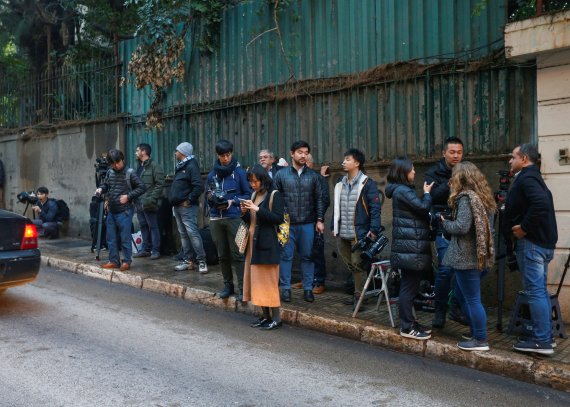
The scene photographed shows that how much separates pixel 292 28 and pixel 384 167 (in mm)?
Result: 2817

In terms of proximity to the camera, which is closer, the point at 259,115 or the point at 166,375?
the point at 166,375

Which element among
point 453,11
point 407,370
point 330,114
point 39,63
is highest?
point 39,63

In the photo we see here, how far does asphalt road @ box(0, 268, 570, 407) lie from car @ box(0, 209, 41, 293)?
16.9 inches

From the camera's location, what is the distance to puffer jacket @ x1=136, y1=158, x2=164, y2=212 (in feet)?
31.6

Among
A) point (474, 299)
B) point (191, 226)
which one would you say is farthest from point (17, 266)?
point (474, 299)

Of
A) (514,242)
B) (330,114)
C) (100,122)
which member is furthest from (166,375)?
(100,122)

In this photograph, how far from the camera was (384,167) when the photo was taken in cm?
770

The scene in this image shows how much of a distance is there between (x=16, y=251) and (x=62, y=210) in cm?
677

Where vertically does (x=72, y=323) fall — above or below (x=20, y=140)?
below

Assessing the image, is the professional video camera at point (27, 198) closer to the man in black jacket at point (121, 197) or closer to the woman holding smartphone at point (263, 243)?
the man in black jacket at point (121, 197)

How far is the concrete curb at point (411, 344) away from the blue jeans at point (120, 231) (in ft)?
3.72

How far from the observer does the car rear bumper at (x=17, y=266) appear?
20.5 ft

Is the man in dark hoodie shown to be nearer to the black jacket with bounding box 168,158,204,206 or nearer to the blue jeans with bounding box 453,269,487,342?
the black jacket with bounding box 168,158,204,206

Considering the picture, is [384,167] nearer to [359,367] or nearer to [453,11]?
[453,11]
